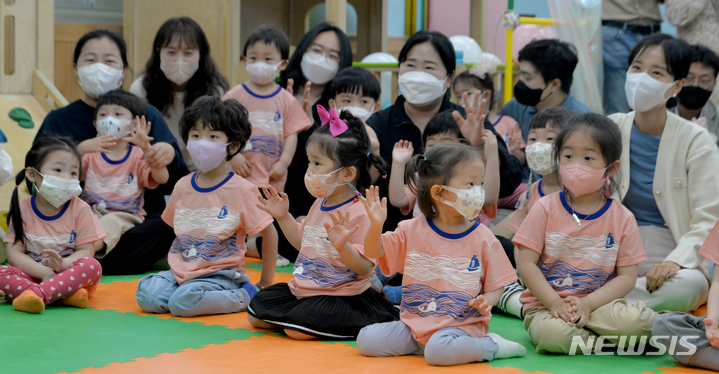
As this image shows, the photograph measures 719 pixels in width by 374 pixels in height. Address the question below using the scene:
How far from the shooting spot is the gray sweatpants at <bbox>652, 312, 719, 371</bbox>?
2.29 meters

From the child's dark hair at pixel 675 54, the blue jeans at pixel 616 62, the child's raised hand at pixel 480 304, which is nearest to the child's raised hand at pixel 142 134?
the child's raised hand at pixel 480 304

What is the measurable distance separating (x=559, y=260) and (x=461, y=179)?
55cm

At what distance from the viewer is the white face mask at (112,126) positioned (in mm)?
3871

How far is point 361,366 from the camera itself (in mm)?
2264

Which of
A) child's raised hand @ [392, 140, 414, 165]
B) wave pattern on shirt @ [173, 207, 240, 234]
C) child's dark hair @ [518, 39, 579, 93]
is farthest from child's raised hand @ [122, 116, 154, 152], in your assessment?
child's dark hair @ [518, 39, 579, 93]

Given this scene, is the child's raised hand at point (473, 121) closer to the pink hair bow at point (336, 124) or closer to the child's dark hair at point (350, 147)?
the child's dark hair at point (350, 147)

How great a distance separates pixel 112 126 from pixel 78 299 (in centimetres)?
112

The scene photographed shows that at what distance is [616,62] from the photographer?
5.05 m

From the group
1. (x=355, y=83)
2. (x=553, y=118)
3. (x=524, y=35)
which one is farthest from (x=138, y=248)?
(x=524, y=35)

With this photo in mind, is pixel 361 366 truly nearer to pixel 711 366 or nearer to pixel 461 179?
pixel 461 179

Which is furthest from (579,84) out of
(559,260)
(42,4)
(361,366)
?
(42,4)

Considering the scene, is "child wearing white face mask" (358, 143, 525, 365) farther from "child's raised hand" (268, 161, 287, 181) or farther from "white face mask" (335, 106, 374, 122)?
"child's raised hand" (268, 161, 287, 181)

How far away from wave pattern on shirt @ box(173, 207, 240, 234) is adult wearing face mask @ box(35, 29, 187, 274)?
770 mm

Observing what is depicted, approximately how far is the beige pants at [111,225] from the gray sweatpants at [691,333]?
274 centimetres
